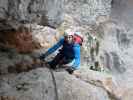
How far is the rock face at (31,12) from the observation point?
793cm

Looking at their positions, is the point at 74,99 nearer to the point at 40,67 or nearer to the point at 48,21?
the point at 40,67

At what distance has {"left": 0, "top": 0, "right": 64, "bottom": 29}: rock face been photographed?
7934 millimetres

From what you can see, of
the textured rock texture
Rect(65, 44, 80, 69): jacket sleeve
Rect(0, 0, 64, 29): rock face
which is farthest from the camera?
Rect(0, 0, 64, 29): rock face

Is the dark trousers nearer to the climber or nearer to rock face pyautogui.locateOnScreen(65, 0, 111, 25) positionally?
the climber

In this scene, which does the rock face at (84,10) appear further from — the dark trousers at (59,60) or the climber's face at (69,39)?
the climber's face at (69,39)

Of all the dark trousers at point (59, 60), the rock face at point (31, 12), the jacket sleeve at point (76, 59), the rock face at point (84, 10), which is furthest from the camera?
the rock face at point (84, 10)

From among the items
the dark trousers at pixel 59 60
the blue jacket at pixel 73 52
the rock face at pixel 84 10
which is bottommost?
the dark trousers at pixel 59 60

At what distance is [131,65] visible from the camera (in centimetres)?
1379

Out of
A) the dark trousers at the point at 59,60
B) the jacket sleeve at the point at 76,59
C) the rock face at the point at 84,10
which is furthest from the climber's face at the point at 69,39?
the rock face at the point at 84,10

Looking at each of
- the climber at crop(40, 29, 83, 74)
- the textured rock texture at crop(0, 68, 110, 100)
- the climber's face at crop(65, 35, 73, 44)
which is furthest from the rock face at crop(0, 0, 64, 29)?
the textured rock texture at crop(0, 68, 110, 100)

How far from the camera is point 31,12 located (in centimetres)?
872

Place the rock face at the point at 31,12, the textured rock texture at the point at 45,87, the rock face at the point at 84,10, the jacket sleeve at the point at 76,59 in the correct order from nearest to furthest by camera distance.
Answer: the textured rock texture at the point at 45,87, the jacket sleeve at the point at 76,59, the rock face at the point at 31,12, the rock face at the point at 84,10

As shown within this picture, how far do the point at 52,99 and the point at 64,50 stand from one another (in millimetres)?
1656

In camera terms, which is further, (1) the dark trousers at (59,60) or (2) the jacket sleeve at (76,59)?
(1) the dark trousers at (59,60)
